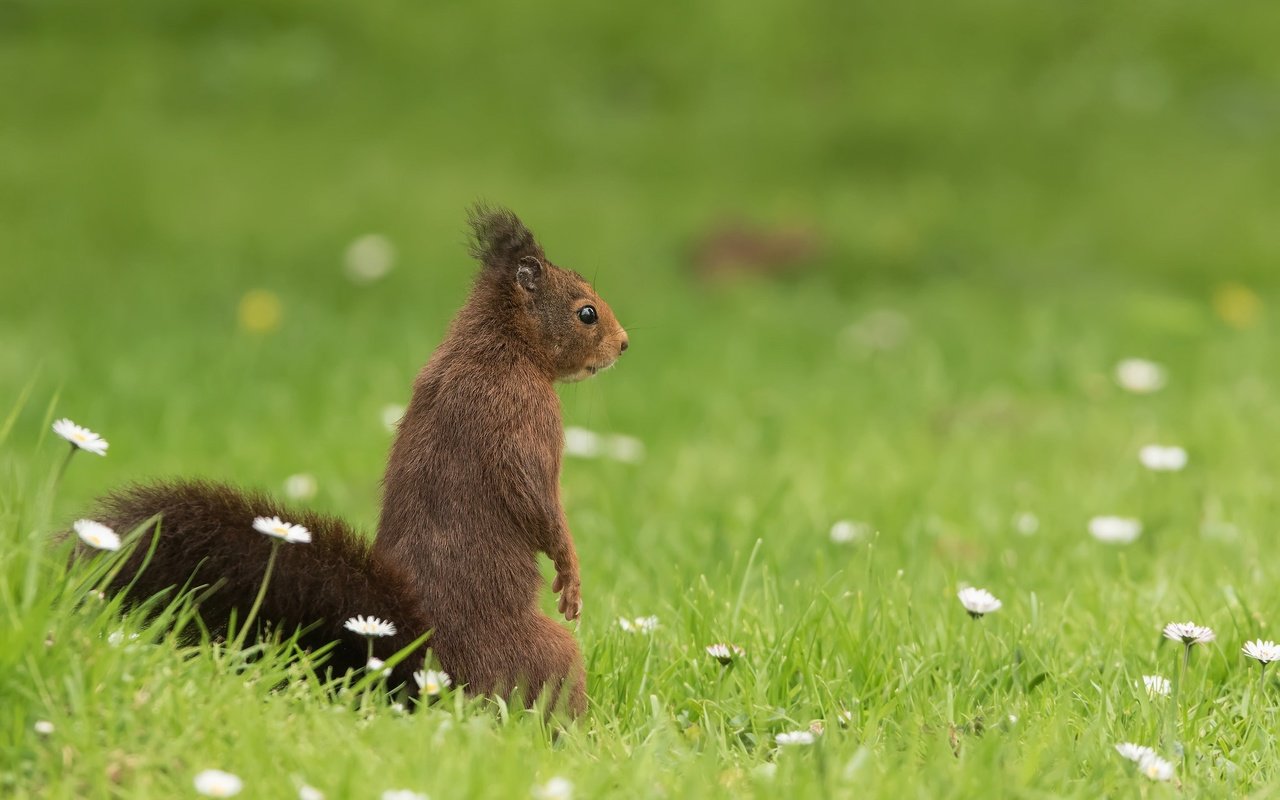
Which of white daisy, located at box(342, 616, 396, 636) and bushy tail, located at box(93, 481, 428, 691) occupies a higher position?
bushy tail, located at box(93, 481, 428, 691)

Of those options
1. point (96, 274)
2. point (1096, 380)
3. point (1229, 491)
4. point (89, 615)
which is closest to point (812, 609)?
point (89, 615)

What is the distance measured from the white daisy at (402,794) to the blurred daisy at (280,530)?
0.59 m

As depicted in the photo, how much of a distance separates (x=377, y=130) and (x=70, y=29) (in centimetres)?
269

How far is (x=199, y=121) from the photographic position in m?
11.2

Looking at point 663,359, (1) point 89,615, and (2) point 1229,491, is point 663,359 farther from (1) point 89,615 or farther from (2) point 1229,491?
(1) point 89,615

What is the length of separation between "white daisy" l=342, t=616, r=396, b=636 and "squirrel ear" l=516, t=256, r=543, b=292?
83cm

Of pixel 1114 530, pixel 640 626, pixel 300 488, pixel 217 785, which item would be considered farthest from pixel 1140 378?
pixel 217 785

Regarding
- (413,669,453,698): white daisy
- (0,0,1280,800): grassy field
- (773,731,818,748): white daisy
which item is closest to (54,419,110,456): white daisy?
(0,0,1280,800): grassy field

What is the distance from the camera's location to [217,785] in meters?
2.47

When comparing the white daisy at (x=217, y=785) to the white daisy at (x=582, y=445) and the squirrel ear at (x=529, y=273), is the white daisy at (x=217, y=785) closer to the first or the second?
the squirrel ear at (x=529, y=273)

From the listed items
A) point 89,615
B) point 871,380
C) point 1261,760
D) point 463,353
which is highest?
point 463,353

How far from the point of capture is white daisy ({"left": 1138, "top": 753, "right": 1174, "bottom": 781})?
2863 mm

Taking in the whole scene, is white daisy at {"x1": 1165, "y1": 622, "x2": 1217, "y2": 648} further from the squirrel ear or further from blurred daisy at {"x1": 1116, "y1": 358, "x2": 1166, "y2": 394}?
blurred daisy at {"x1": 1116, "y1": 358, "x2": 1166, "y2": 394}

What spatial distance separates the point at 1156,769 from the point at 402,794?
4.81 feet
